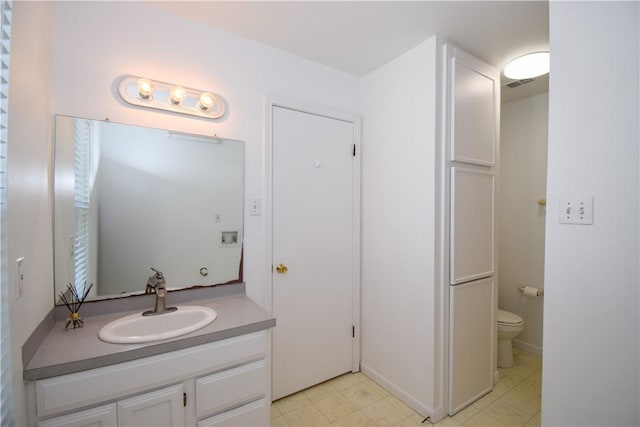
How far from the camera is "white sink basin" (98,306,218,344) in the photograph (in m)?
1.20

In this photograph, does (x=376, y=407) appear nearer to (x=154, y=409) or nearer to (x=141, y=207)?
(x=154, y=409)

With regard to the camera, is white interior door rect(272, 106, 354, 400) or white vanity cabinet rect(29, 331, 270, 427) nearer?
white vanity cabinet rect(29, 331, 270, 427)

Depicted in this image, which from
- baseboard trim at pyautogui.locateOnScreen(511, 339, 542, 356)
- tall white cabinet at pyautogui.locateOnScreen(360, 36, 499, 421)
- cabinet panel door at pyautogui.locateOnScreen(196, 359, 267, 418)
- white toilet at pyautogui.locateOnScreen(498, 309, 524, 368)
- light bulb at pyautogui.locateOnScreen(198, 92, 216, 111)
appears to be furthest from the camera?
baseboard trim at pyautogui.locateOnScreen(511, 339, 542, 356)

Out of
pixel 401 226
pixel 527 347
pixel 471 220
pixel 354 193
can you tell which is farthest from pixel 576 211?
pixel 527 347

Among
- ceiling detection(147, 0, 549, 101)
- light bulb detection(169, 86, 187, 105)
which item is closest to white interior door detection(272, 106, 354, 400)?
ceiling detection(147, 0, 549, 101)

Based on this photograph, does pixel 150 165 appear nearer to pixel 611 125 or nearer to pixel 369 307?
pixel 369 307

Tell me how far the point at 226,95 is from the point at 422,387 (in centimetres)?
225

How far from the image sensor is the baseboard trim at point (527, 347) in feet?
8.83

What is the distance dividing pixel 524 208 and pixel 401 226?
1684mm

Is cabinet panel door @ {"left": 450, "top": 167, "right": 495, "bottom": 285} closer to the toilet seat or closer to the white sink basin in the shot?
the toilet seat

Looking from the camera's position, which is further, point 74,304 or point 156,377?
point 74,304

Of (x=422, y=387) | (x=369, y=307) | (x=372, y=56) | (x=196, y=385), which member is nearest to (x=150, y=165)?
(x=196, y=385)

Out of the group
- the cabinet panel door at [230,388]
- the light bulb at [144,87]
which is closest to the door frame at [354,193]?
the cabinet panel door at [230,388]

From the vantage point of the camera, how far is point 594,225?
41.6 inches
